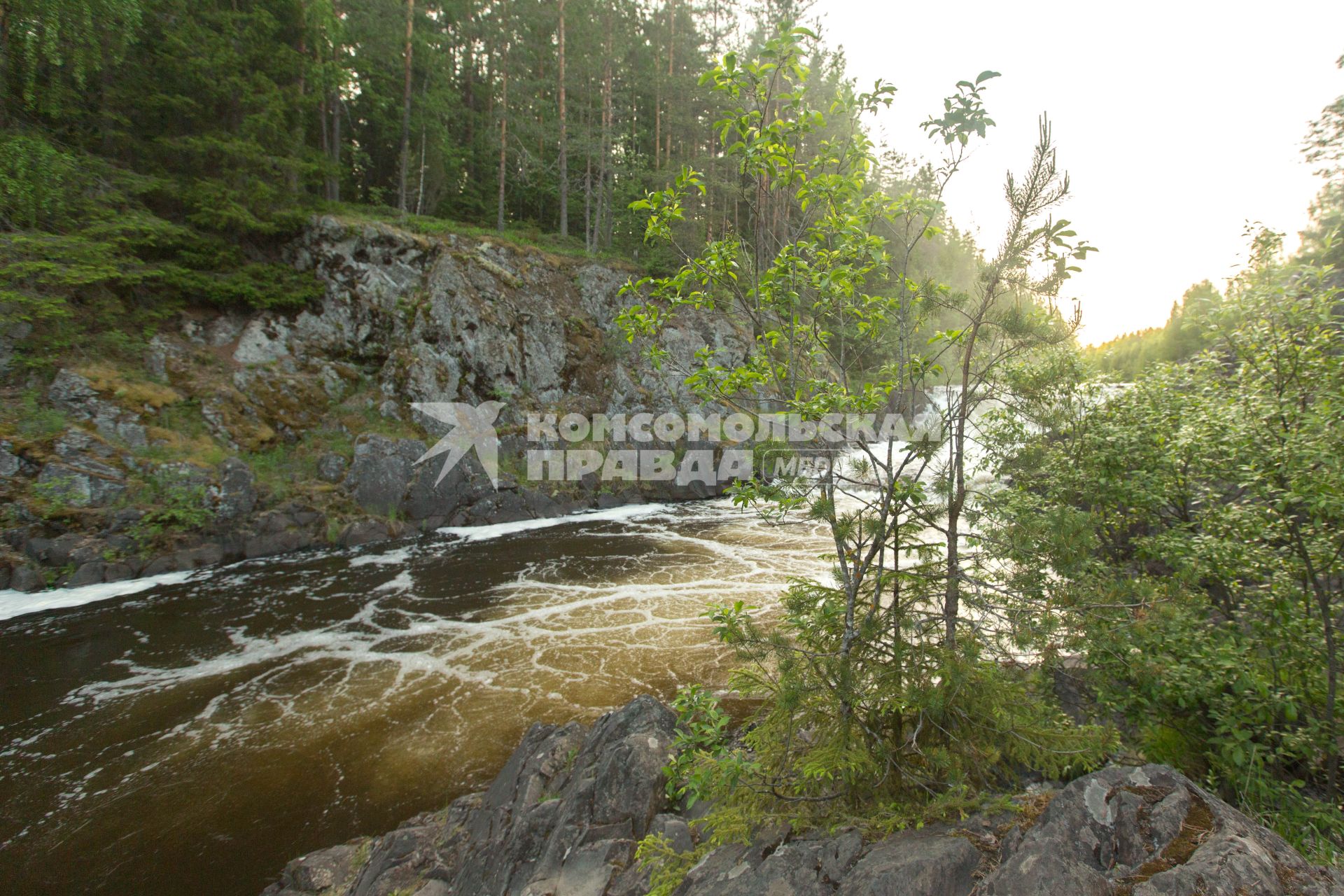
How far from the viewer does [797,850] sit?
253 centimetres

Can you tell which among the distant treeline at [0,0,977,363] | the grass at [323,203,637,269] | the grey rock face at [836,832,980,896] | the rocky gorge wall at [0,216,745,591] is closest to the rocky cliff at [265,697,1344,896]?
the grey rock face at [836,832,980,896]

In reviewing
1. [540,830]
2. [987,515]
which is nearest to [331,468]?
[540,830]

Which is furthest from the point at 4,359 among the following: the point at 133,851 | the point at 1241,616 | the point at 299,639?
the point at 1241,616

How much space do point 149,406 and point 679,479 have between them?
47.2 ft

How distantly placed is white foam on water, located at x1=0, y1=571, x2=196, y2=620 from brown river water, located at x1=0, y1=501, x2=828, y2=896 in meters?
0.08

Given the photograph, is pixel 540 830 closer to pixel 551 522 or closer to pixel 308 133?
pixel 551 522

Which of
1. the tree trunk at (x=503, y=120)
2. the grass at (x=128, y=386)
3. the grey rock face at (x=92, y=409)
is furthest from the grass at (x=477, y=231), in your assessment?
the grey rock face at (x=92, y=409)

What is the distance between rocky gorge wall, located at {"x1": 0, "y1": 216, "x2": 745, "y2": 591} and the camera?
1113 centimetres

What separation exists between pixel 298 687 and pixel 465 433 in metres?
10.9

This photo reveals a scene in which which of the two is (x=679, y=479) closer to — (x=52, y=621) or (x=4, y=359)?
(x=52, y=621)

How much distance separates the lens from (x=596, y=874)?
3.37 meters

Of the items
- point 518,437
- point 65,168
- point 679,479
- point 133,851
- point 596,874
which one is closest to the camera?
point 596,874

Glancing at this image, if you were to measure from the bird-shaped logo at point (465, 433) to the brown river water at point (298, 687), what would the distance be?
13.6ft

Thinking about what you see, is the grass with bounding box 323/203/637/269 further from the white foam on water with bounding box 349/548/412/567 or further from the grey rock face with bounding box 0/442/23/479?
the white foam on water with bounding box 349/548/412/567
